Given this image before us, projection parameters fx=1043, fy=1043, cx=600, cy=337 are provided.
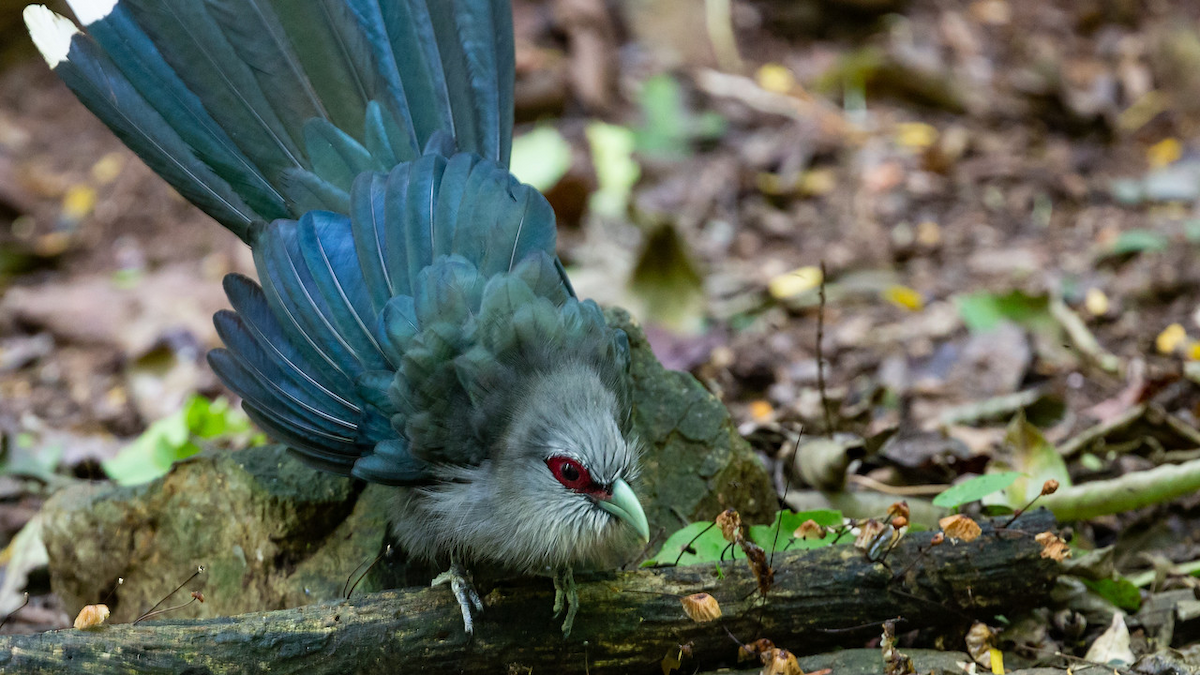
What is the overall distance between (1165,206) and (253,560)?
18.0 feet

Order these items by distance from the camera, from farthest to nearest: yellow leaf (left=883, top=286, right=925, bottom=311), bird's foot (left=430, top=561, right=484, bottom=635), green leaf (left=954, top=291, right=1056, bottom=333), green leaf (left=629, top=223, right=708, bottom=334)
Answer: yellow leaf (left=883, top=286, right=925, bottom=311), green leaf (left=629, top=223, right=708, bottom=334), green leaf (left=954, top=291, right=1056, bottom=333), bird's foot (left=430, top=561, right=484, bottom=635)

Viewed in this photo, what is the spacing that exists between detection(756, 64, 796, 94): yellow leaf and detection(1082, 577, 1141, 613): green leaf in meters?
5.16

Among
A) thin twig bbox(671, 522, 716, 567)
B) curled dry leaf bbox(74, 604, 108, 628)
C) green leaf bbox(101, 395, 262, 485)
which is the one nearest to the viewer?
curled dry leaf bbox(74, 604, 108, 628)

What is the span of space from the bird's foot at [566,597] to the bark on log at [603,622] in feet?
0.10

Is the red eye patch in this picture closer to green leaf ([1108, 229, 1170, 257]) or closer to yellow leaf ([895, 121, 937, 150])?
green leaf ([1108, 229, 1170, 257])

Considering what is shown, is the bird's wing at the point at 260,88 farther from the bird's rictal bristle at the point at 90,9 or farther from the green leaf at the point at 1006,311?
the green leaf at the point at 1006,311

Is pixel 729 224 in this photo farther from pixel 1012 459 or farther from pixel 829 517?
pixel 829 517

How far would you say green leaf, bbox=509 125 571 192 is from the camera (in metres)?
6.46

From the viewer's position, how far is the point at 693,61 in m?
8.06

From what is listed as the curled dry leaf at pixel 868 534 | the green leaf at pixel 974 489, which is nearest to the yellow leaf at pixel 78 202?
the curled dry leaf at pixel 868 534

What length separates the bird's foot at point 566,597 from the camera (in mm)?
2717

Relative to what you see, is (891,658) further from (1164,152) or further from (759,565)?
(1164,152)

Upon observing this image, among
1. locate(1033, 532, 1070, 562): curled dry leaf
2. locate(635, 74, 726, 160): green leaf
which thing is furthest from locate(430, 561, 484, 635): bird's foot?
locate(635, 74, 726, 160): green leaf

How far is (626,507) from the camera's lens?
9.17ft
